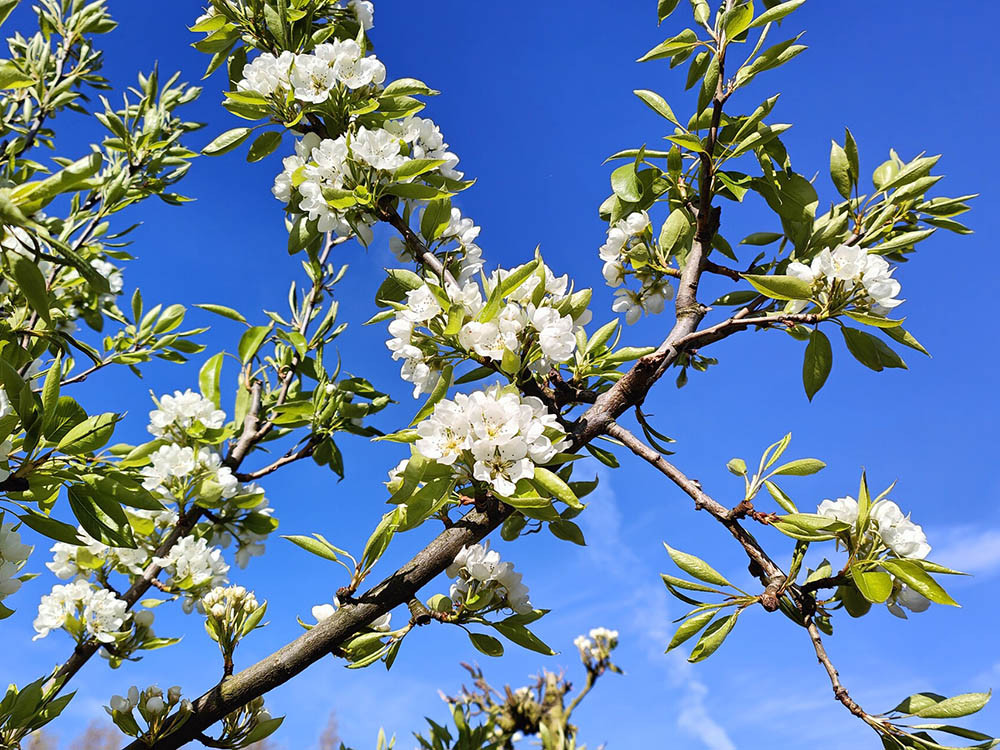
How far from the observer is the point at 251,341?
7.98 feet

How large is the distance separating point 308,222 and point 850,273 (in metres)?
1.21

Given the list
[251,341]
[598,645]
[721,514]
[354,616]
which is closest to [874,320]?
[721,514]

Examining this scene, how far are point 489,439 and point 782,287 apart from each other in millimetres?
600

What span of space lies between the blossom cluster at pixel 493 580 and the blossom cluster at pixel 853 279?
0.78 m

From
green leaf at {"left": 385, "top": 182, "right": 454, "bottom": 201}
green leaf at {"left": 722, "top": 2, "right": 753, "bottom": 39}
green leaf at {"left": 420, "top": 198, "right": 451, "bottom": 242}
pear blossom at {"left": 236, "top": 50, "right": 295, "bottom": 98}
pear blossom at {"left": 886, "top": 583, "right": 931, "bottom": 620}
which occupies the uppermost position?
pear blossom at {"left": 236, "top": 50, "right": 295, "bottom": 98}

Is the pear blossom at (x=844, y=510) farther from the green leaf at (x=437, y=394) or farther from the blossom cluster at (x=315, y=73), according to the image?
the blossom cluster at (x=315, y=73)

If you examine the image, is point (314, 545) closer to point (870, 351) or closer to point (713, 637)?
point (713, 637)

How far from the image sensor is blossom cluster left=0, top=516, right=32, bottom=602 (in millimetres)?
1201

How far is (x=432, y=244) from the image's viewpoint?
1548mm

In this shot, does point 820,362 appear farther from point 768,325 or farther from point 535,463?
point 535,463

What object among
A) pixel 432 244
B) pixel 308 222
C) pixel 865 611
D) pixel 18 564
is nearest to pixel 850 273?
pixel 865 611

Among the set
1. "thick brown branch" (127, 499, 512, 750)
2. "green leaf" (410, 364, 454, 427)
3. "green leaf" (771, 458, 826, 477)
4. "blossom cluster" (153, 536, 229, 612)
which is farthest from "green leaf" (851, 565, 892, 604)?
"blossom cluster" (153, 536, 229, 612)

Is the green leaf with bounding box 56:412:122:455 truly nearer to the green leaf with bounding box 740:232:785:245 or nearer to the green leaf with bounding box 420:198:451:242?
the green leaf with bounding box 420:198:451:242

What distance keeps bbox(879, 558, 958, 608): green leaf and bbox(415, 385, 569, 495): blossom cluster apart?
590 millimetres
